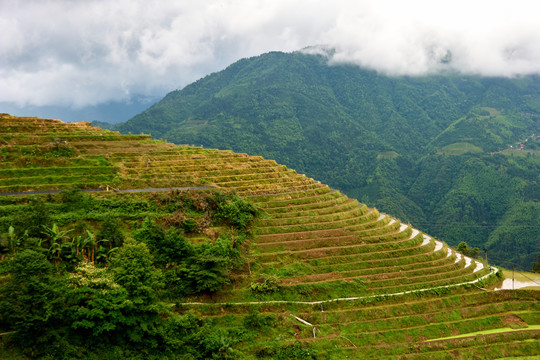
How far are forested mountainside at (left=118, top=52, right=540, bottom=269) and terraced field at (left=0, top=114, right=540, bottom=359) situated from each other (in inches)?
2458

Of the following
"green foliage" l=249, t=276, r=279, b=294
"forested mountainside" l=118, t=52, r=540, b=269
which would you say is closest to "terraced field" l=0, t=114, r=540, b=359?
"green foliage" l=249, t=276, r=279, b=294

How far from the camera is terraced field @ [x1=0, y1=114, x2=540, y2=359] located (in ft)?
90.7

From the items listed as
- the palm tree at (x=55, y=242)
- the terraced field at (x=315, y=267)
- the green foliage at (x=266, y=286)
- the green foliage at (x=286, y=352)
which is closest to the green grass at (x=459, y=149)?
the terraced field at (x=315, y=267)

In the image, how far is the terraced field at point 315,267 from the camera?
2766cm

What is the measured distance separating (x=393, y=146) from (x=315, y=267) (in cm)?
15317

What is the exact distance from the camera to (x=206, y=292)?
2819 centimetres

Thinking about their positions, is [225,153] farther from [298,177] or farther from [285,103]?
[285,103]

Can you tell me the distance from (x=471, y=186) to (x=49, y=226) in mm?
128165

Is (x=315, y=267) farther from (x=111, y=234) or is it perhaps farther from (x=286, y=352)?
(x=111, y=234)

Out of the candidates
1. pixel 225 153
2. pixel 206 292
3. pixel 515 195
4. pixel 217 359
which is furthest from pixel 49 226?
pixel 515 195

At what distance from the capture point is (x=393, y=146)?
573ft

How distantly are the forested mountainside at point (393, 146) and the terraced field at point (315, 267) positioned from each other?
62430 millimetres

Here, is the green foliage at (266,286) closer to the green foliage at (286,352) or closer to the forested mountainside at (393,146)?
the green foliage at (286,352)

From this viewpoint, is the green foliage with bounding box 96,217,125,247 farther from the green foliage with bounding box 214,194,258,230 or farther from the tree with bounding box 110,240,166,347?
the green foliage with bounding box 214,194,258,230
